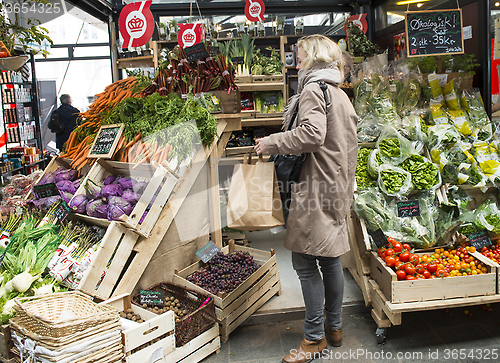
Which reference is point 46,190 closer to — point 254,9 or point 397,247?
point 397,247

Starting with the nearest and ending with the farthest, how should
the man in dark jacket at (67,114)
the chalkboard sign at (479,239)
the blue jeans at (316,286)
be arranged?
the blue jeans at (316,286), the chalkboard sign at (479,239), the man in dark jacket at (67,114)

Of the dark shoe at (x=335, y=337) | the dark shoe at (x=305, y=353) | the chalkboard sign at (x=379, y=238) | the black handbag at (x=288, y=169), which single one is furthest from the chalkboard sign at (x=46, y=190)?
the chalkboard sign at (x=379, y=238)

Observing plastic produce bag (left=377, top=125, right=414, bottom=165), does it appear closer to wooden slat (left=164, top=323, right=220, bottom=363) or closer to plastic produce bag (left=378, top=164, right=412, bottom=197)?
plastic produce bag (left=378, top=164, right=412, bottom=197)

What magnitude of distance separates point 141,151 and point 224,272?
104cm

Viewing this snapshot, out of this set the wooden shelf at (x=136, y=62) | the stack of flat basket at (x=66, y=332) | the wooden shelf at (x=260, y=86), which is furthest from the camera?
the wooden shelf at (x=136, y=62)

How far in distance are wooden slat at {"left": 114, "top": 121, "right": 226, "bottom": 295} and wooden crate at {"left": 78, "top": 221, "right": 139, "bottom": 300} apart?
0.18 ft

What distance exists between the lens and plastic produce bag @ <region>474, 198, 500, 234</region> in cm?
277

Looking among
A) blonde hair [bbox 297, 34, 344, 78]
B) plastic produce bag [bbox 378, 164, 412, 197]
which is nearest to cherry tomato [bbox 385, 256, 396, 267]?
plastic produce bag [bbox 378, 164, 412, 197]

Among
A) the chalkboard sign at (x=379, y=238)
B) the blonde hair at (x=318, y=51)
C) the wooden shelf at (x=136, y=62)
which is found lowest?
the chalkboard sign at (x=379, y=238)

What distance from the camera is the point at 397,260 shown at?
2434 millimetres

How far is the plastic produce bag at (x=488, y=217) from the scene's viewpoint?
109 inches

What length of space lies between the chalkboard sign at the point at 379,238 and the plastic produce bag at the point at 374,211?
11 centimetres

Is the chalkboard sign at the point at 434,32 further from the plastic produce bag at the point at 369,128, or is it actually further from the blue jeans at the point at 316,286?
the blue jeans at the point at 316,286

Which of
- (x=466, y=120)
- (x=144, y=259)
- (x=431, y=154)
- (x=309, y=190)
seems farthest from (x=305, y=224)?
(x=466, y=120)
